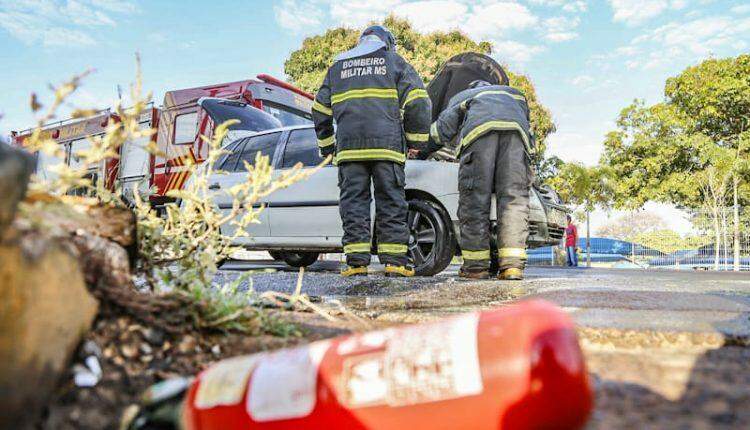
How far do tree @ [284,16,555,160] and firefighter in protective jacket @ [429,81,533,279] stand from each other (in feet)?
61.5

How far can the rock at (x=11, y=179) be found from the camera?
2.61ft

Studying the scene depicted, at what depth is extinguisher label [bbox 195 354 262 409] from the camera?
3.32ft

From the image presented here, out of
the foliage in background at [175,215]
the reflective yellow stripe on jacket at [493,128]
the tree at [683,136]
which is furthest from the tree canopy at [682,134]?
the foliage in background at [175,215]

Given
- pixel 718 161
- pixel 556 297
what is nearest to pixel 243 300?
pixel 556 297

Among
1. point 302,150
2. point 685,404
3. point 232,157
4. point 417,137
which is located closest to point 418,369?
point 685,404

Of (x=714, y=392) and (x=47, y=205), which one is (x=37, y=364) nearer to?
(x=47, y=205)

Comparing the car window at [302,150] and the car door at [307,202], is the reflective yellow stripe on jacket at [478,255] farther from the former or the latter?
the car window at [302,150]

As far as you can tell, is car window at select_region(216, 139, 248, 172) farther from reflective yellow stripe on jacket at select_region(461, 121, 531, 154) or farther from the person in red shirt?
the person in red shirt

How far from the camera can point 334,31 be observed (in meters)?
25.5

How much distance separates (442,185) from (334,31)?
70.9 ft

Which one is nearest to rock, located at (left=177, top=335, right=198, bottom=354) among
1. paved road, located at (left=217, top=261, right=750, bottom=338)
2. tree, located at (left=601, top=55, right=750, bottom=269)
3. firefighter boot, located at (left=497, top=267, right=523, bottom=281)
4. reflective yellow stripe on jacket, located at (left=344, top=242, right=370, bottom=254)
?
paved road, located at (left=217, top=261, right=750, bottom=338)

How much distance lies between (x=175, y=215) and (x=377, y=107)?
9.52ft

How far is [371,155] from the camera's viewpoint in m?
4.86

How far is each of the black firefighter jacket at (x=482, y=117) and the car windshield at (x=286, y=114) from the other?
5.43 m
